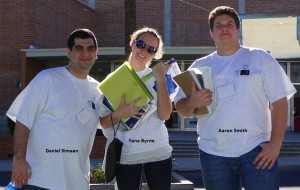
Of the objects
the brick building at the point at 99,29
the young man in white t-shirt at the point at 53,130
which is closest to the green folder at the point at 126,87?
the young man in white t-shirt at the point at 53,130

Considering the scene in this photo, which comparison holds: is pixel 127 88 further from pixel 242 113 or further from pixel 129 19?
pixel 129 19

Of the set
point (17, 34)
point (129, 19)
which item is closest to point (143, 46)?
point (129, 19)

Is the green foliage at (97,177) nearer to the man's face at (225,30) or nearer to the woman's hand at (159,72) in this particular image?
the woman's hand at (159,72)

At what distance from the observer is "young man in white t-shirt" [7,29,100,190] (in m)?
4.32

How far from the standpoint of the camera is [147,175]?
186 inches

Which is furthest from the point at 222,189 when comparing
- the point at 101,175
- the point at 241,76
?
the point at 101,175

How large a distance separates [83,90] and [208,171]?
1236 millimetres

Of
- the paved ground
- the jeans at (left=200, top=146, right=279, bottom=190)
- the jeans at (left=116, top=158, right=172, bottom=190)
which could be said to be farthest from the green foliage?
the jeans at (left=200, top=146, right=279, bottom=190)

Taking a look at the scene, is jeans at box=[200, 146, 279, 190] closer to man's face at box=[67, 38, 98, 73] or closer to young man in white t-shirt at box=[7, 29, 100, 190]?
young man in white t-shirt at box=[7, 29, 100, 190]

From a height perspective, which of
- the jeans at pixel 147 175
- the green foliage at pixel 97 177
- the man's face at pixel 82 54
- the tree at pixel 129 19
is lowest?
the green foliage at pixel 97 177

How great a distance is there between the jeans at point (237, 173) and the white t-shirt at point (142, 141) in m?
0.50

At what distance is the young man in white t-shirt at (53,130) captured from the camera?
4316 mm

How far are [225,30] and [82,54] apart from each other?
1196mm

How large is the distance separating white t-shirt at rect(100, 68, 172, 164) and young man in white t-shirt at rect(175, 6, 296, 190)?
52 centimetres
